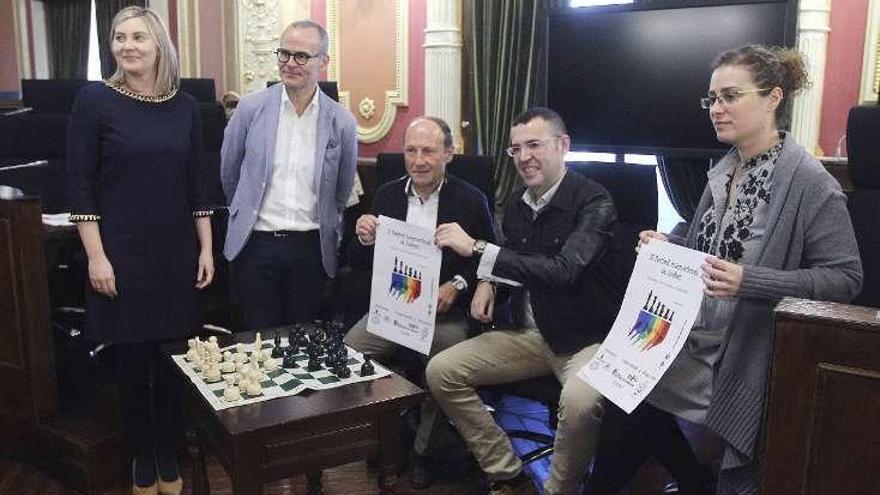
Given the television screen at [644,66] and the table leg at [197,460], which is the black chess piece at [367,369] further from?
the television screen at [644,66]

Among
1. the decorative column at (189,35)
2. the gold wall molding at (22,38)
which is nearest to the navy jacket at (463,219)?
the decorative column at (189,35)

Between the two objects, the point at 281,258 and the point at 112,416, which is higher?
the point at 281,258

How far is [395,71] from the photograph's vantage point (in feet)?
16.3

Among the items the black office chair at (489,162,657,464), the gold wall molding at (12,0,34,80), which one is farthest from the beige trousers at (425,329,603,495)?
the gold wall molding at (12,0,34,80)

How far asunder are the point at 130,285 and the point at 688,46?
7.61 ft

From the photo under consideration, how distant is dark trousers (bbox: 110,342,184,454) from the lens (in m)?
2.32

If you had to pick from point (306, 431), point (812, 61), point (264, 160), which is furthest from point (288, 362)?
point (812, 61)

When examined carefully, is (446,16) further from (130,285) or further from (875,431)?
(875,431)

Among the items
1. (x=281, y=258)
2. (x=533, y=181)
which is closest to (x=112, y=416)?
(x=281, y=258)

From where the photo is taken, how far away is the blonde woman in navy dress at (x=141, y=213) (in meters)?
2.12

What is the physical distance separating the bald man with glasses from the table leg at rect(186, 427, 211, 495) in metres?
0.55

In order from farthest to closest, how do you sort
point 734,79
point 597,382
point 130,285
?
point 130,285 < point 597,382 < point 734,79

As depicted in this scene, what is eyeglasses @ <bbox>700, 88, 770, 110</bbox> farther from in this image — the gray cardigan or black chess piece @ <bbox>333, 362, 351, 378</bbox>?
black chess piece @ <bbox>333, 362, 351, 378</bbox>

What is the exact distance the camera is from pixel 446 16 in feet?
14.7
